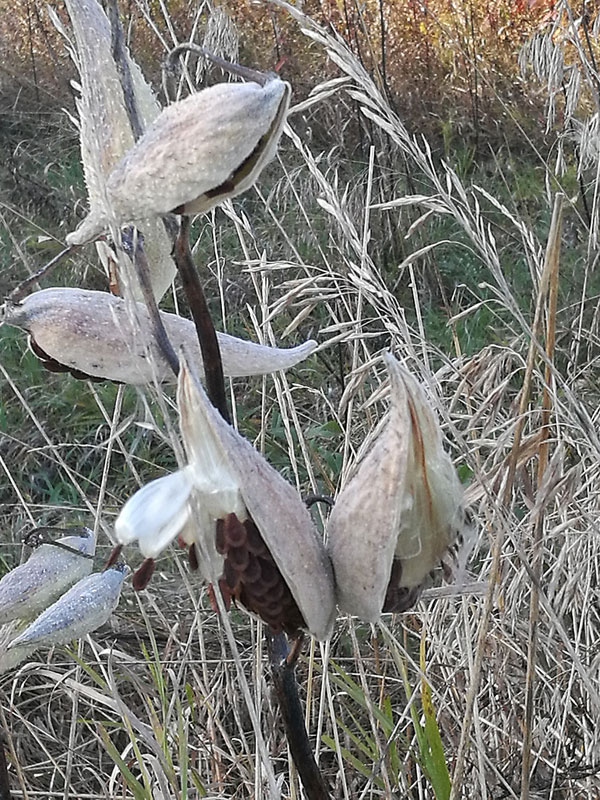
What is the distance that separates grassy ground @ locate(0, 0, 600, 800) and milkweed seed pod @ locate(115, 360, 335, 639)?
0.10 metres

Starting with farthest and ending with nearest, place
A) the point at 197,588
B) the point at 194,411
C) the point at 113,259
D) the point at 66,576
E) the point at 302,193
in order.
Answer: the point at 302,193, the point at 197,588, the point at 66,576, the point at 113,259, the point at 194,411

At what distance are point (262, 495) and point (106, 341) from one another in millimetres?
151

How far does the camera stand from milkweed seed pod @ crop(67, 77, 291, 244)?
1.53 feet

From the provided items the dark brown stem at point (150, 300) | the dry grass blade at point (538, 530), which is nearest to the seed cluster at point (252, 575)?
the dark brown stem at point (150, 300)

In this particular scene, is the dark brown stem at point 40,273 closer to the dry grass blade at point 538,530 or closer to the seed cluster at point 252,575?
the seed cluster at point 252,575

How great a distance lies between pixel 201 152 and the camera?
1.53 feet

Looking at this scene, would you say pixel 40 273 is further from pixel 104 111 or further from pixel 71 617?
pixel 71 617

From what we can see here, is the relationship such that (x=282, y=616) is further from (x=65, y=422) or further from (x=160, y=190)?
(x=65, y=422)

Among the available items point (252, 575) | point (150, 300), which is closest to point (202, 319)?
point (150, 300)

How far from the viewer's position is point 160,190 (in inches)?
18.6

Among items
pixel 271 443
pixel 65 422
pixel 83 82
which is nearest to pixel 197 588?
pixel 271 443

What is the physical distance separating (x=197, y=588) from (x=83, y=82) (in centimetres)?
103

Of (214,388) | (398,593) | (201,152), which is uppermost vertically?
(201,152)

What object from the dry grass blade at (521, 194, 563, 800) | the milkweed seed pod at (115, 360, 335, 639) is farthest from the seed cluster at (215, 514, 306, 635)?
the dry grass blade at (521, 194, 563, 800)
